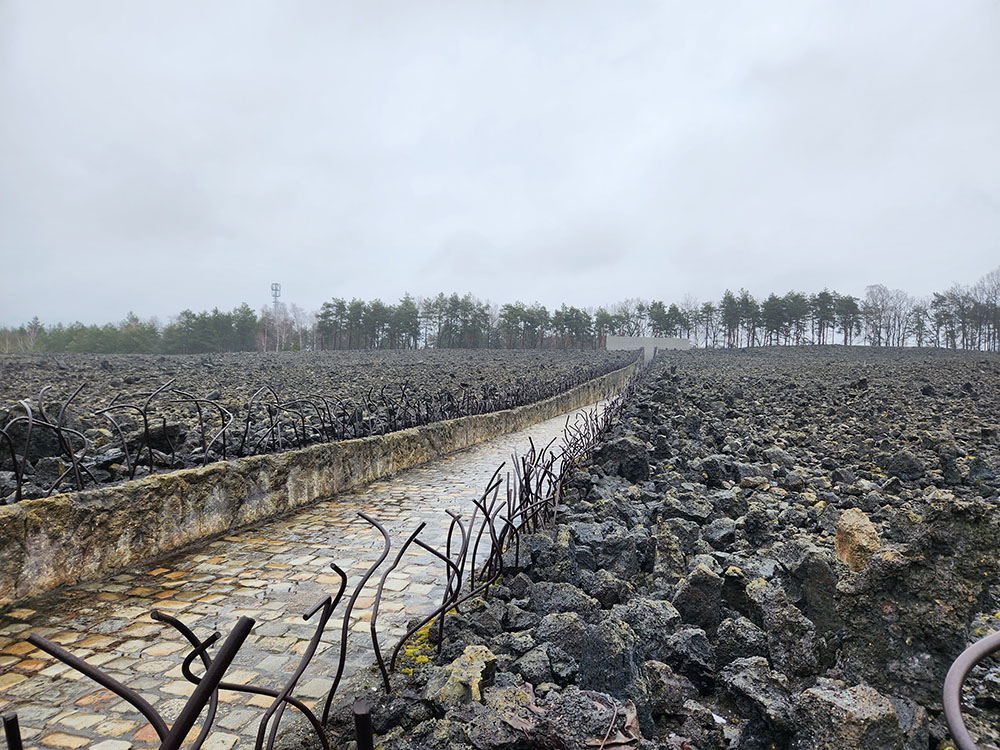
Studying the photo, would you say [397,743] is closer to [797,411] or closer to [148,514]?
[148,514]

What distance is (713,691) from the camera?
2.26 m

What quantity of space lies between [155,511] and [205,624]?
1350mm

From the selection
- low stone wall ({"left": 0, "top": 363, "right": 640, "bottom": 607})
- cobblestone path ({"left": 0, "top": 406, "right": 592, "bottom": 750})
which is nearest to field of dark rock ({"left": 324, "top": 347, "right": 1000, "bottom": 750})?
cobblestone path ({"left": 0, "top": 406, "right": 592, "bottom": 750})

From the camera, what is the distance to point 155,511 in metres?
4.02

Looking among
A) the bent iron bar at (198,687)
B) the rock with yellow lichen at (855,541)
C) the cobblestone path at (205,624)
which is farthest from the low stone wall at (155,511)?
the rock with yellow lichen at (855,541)

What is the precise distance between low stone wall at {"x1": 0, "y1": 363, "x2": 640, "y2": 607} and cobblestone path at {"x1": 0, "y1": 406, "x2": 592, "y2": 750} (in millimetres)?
121

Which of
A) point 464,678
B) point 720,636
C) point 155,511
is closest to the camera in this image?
point 464,678

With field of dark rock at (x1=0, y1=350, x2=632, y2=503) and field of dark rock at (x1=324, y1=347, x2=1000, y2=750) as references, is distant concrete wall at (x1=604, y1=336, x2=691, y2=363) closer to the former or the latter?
field of dark rock at (x1=0, y1=350, x2=632, y2=503)

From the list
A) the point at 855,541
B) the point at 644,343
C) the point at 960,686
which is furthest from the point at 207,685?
the point at 644,343

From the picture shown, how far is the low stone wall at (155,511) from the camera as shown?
3242 mm

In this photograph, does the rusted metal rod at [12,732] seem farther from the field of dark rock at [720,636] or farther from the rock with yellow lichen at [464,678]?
the rock with yellow lichen at [464,678]

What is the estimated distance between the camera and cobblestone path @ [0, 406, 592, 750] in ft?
7.34

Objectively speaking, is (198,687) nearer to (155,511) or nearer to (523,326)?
(155,511)

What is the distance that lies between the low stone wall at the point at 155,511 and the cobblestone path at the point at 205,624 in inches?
4.8
